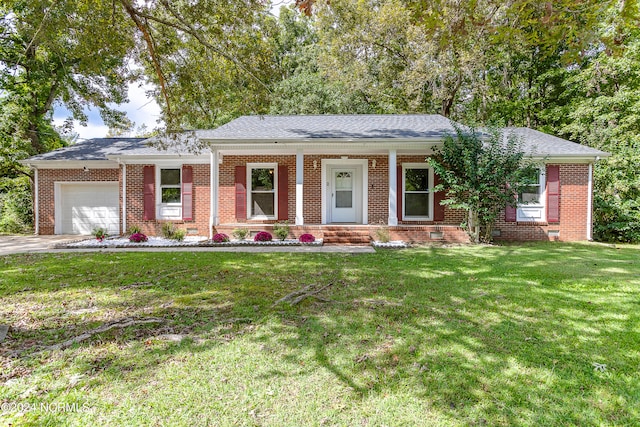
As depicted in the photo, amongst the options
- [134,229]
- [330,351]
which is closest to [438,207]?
[330,351]

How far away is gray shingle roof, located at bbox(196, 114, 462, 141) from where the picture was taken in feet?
32.9

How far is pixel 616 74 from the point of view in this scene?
13938 millimetres

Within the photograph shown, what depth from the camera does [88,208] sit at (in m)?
12.9

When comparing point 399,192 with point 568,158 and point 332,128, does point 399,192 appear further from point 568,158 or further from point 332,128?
point 568,158

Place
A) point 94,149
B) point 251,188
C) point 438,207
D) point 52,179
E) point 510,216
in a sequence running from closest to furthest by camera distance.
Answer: point 510,216 → point 438,207 → point 251,188 → point 52,179 → point 94,149

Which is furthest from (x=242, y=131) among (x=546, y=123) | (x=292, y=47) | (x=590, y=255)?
(x=546, y=123)

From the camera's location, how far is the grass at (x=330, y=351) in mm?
2176

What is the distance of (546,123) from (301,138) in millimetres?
15910

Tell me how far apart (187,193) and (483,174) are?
973cm

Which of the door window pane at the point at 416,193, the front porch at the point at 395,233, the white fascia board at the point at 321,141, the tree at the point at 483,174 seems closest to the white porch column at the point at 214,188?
the white fascia board at the point at 321,141

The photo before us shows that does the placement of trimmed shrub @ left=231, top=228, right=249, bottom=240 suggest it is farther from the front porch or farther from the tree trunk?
the tree trunk

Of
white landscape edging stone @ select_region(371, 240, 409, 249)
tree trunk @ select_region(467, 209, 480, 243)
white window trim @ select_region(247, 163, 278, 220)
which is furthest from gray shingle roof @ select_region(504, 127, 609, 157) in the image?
white window trim @ select_region(247, 163, 278, 220)

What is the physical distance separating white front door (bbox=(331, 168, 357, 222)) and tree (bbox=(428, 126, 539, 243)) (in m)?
3.21

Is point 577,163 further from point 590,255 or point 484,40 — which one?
point 484,40
